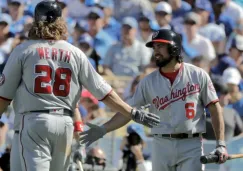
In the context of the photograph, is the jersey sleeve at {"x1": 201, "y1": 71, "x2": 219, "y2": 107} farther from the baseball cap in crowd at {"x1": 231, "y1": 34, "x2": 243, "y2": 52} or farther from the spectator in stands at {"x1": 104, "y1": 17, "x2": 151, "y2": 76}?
the baseball cap in crowd at {"x1": 231, "y1": 34, "x2": 243, "y2": 52}

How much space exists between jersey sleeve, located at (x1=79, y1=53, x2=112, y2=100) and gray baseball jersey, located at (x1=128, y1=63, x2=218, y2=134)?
848 millimetres

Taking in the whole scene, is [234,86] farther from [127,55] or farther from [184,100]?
[184,100]

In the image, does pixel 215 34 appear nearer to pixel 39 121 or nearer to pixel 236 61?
pixel 236 61

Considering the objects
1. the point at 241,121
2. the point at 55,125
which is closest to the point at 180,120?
the point at 55,125

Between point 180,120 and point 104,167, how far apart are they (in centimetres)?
316

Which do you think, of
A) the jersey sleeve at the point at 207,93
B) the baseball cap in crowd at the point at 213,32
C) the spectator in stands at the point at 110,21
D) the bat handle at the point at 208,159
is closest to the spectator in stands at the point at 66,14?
the spectator in stands at the point at 110,21

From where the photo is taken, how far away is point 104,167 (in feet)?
30.1

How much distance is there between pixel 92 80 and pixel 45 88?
0.39m

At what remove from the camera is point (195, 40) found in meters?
11.9

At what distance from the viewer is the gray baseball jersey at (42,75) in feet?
17.4

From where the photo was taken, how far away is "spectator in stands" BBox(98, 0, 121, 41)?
1227 centimetres

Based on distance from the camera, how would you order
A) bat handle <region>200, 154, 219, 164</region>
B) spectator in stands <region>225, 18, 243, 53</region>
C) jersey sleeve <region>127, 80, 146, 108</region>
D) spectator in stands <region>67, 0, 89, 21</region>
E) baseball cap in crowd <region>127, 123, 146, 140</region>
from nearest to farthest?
bat handle <region>200, 154, 219, 164</region>
jersey sleeve <region>127, 80, 146, 108</region>
baseball cap in crowd <region>127, 123, 146, 140</region>
spectator in stands <region>225, 18, 243, 53</region>
spectator in stands <region>67, 0, 89, 21</region>

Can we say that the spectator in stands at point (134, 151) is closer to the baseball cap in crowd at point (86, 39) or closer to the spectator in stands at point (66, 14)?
the baseball cap in crowd at point (86, 39)

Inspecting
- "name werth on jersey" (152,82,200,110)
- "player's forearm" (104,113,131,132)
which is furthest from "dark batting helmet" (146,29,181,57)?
"player's forearm" (104,113,131,132)
